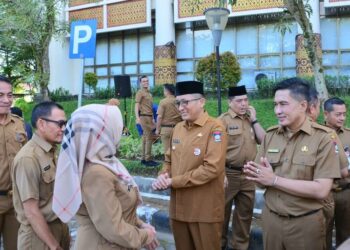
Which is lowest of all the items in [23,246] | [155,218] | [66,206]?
[155,218]

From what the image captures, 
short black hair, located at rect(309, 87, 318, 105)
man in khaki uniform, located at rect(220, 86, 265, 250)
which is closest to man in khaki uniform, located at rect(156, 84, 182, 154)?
man in khaki uniform, located at rect(220, 86, 265, 250)

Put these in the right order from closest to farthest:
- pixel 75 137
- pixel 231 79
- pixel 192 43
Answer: pixel 75 137, pixel 231 79, pixel 192 43

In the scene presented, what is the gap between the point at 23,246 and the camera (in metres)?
2.92

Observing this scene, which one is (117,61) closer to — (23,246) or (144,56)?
(144,56)

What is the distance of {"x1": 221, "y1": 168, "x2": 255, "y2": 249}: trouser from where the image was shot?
16.0 feet

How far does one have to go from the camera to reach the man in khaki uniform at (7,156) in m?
3.64

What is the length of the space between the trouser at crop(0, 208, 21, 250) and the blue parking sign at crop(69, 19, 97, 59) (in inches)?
103

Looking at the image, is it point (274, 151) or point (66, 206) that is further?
point (274, 151)

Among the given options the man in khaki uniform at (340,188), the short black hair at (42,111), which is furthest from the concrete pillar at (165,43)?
the short black hair at (42,111)

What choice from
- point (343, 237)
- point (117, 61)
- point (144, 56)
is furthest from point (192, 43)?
point (343, 237)

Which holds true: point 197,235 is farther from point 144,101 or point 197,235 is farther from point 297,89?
point 144,101

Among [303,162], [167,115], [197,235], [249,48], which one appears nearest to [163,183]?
[197,235]

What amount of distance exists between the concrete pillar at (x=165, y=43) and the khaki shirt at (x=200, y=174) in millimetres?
13311

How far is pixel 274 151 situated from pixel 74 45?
3656 mm
